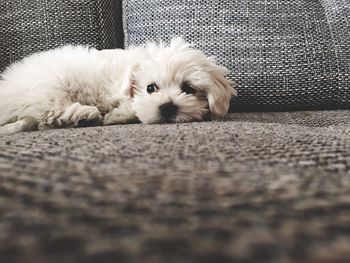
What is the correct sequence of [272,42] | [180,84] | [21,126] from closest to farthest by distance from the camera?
[21,126]
[180,84]
[272,42]

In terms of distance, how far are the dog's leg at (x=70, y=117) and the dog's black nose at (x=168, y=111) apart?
0.84 feet

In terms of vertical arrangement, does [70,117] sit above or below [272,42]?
below

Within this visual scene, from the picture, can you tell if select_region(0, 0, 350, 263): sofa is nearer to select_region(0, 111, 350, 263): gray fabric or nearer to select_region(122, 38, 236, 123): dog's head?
select_region(0, 111, 350, 263): gray fabric

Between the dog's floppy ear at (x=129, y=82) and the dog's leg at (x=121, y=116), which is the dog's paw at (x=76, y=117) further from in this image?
the dog's floppy ear at (x=129, y=82)

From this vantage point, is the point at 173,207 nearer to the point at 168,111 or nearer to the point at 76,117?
the point at 76,117

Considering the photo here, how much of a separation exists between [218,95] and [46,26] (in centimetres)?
73

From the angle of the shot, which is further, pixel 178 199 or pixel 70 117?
pixel 70 117

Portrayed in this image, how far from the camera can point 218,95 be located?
132 centimetres

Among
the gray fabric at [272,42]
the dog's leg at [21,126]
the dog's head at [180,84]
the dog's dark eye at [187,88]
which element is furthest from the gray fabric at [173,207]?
the gray fabric at [272,42]

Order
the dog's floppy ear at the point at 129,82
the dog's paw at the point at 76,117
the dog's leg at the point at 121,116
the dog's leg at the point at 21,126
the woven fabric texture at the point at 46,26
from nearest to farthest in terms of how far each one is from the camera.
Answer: the dog's leg at the point at 21,126, the dog's paw at the point at 76,117, the dog's leg at the point at 121,116, the dog's floppy ear at the point at 129,82, the woven fabric texture at the point at 46,26

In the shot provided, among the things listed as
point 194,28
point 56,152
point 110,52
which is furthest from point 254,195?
point 194,28

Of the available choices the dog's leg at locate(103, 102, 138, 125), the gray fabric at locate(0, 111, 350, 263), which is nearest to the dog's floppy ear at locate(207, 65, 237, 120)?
the dog's leg at locate(103, 102, 138, 125)

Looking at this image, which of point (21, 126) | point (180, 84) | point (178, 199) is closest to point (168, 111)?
point (180, 84)

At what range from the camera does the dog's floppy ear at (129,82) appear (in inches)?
52.5
